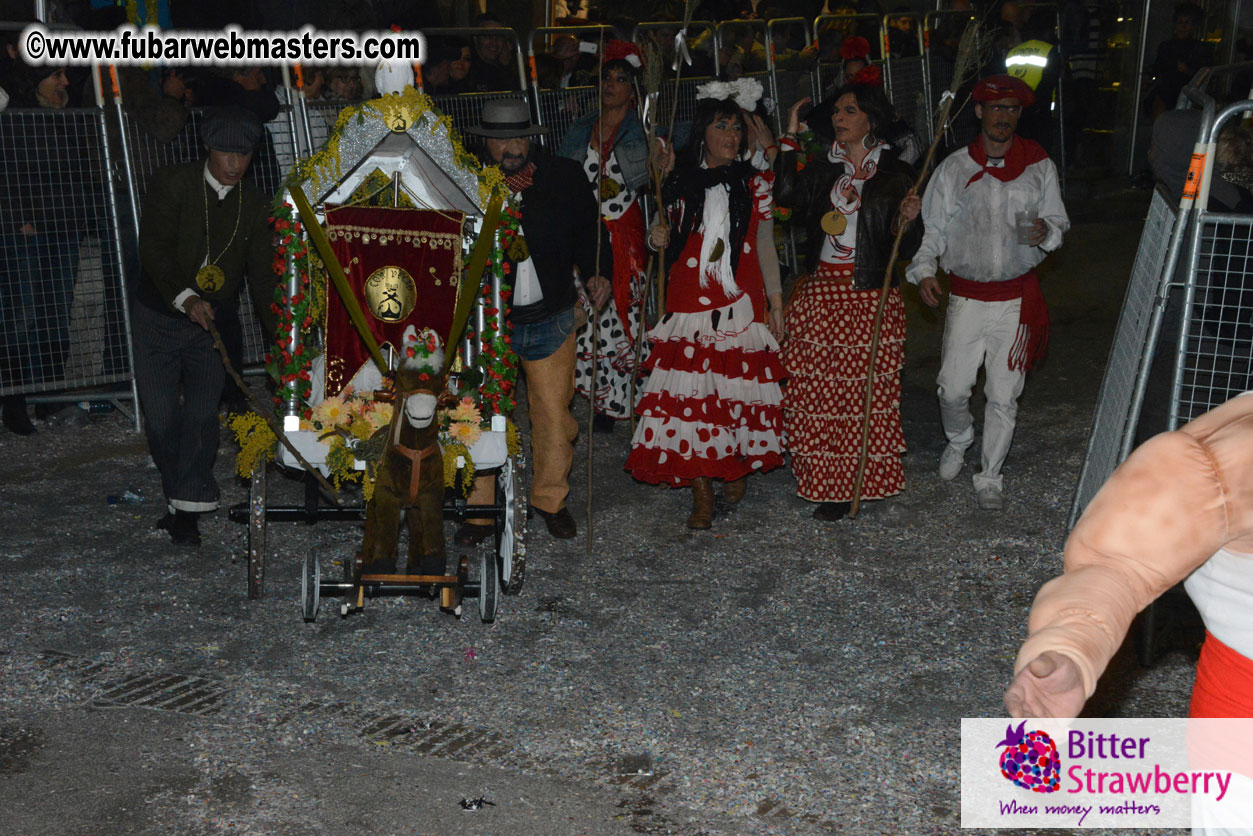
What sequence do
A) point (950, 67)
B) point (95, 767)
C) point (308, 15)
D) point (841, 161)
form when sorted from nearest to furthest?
point (95, 767) → point (841, 161) → point (308, 15) → point (950, 67)

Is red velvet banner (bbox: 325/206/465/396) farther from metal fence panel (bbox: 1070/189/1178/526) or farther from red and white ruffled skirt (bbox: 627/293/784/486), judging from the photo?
metal fence panel (bbox: 1070/189/1178/526)

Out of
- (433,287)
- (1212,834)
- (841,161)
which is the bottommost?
(1212,834)

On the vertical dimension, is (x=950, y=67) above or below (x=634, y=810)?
above

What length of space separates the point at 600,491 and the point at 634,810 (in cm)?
351

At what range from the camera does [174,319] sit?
258 inches

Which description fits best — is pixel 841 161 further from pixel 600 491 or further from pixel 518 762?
pixel 518 762

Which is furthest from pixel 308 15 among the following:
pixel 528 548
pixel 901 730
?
pixel 901 730

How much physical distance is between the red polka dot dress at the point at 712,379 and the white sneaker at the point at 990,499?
1209 millimetres

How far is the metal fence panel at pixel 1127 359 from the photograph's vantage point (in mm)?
5289

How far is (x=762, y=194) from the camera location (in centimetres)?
700

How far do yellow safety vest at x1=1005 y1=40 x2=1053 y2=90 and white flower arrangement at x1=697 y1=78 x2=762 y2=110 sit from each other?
871cm

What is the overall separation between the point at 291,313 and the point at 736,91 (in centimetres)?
262

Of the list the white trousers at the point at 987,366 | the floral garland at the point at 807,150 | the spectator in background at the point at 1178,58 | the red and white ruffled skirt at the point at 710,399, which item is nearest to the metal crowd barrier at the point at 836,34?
the spectator in background at the point at 1178,58

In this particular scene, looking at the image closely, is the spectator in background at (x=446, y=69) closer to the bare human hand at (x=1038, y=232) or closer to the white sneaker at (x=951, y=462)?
the white sneaker at (x=951, y=462)
